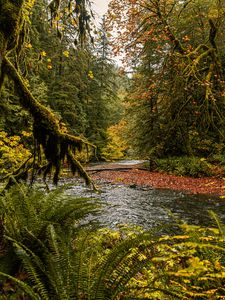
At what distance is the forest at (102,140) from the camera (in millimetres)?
2463

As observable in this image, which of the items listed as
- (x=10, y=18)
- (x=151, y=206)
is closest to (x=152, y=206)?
(x=151, y=206)

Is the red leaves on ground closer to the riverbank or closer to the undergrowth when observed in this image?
the riverbank

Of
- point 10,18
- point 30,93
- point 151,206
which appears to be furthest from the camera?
point 151,206

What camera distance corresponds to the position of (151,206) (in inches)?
371

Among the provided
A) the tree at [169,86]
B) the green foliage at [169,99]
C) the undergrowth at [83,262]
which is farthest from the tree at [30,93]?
the green foliage at [169,99]

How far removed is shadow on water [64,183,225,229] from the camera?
7.60m

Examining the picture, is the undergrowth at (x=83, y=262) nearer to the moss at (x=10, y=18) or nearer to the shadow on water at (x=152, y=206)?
the moss at (x=10, y=18)

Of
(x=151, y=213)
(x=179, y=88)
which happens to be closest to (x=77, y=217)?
(x=151, y=213)

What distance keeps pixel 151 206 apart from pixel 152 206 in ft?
0.12

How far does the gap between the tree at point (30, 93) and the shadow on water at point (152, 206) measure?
2.11 metres

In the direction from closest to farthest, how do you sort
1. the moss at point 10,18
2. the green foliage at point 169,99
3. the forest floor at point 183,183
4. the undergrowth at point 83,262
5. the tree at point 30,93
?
the undergrowth at point 83,262, the moss at point 10,18, the tree at point 30,93, the forest floor at point 183,183, the green foliage at point 169,99

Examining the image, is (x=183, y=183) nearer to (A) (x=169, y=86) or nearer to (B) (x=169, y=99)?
(B) (x=169, y=99)

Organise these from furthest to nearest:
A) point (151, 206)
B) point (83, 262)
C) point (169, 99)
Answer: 1. point (169, 99)
2. point (151, 206)
3. point (83, 262)

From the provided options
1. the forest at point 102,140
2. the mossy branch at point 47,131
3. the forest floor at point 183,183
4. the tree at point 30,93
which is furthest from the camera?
the forest floor at point 183,183
